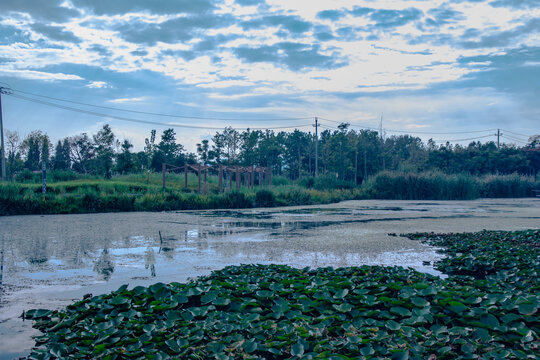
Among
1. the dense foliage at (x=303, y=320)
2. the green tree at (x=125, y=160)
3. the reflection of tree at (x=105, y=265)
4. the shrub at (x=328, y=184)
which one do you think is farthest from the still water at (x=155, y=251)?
the green tree at (x=125, y=160)

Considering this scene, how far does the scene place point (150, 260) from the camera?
6.41 m

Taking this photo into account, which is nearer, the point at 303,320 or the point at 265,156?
the point at 303,320

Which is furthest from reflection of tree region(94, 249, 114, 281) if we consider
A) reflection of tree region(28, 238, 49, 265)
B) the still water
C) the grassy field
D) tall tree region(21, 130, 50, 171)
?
tall tree region(21, 130, 50, 171)

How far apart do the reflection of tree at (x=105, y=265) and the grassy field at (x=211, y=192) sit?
909cm

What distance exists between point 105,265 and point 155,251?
1212mm

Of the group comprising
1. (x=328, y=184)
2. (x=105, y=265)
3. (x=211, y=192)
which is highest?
(x=328, y=184)

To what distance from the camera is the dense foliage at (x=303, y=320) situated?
2906 millimetres

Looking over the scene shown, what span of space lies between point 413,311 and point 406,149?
2126 inches

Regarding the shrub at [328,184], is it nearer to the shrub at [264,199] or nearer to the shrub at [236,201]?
the shrub at [264,199]

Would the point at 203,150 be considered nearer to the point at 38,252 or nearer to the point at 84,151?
the point at 84,151

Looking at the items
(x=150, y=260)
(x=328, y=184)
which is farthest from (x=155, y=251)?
(x=328, y=184)

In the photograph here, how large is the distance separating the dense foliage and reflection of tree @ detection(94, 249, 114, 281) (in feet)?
4.63

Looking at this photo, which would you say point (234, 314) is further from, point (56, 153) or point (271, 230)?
point (56, 153)

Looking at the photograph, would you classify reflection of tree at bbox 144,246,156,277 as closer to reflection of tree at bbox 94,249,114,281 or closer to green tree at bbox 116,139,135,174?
reflection of tree at bbox 94,249,114,281
